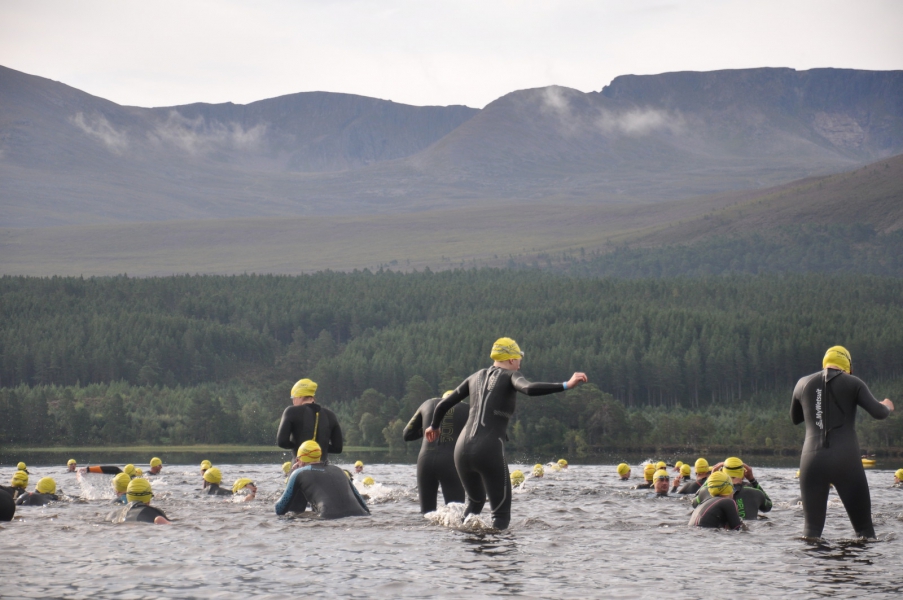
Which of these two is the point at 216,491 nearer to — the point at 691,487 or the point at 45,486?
the point at 45,486

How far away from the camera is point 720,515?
23.2 meters

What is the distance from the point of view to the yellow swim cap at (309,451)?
23031mm

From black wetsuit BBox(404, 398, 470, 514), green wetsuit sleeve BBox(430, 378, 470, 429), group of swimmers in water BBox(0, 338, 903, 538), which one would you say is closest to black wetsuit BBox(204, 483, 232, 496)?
group of swimmers in water BBox(0, 338, 903, 538)

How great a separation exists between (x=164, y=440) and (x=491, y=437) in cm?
11270

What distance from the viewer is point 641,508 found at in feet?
98.7

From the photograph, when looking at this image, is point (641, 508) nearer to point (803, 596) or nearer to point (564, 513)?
point (564, 513)

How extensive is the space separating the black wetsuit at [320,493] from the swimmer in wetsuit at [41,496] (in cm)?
941

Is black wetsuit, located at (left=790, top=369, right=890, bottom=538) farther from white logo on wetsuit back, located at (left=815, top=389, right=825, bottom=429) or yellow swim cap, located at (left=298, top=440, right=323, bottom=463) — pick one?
yellow swim cap, located at (left=298, top=440, right=323, bottom=463)

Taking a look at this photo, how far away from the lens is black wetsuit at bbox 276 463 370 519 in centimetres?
2309

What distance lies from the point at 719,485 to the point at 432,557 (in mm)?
6901

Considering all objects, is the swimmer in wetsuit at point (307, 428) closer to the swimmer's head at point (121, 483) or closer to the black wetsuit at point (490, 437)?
the swimmer's head at point (121, 483)

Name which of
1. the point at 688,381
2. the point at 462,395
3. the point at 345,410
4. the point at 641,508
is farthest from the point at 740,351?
the point at 462,395

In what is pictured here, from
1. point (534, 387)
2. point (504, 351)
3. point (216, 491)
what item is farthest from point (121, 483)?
point (534, 387)

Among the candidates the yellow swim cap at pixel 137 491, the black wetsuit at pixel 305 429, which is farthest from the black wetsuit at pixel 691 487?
the yellow swim cap at pixel 137 491
